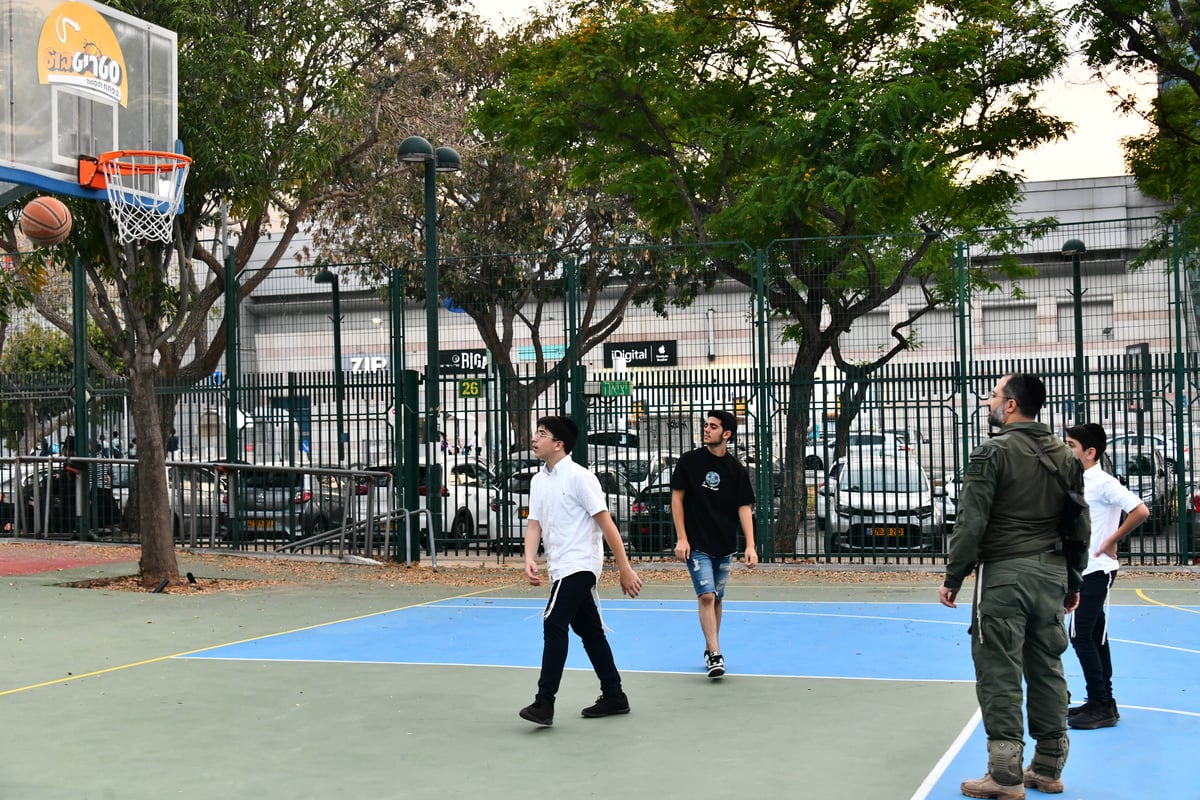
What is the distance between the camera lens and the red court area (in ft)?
54.5

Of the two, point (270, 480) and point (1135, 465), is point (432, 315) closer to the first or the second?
point (270, 480)

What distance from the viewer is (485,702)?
8.40 meters

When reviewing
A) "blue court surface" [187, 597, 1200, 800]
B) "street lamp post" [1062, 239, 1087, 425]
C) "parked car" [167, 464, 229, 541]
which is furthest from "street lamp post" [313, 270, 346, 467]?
"street lamp post" [1062, 239, 1087, 425]

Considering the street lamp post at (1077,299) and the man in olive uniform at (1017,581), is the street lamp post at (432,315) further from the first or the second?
the man in olive uniform at (1017,581)

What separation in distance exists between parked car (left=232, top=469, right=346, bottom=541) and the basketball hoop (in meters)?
6.10

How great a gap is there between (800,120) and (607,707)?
40.1 ft

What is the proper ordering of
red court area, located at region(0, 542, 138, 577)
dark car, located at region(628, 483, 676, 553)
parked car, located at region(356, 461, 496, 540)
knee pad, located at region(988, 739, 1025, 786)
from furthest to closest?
1. parked car, located at region(356, 461, 496, 540)
2. dark car, located at region(628, 483, 676, 553)
3. red court area, located at region(0, 542, 138, 577)
4. knee pad, located at region(988, 739, 1025, 786)

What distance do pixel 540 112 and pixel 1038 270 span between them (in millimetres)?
8577

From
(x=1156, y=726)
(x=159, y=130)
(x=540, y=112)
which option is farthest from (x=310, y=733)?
(x=540, y=112)

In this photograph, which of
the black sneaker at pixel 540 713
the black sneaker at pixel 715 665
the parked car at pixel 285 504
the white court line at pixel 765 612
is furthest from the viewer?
the parked car at pixel 285 504

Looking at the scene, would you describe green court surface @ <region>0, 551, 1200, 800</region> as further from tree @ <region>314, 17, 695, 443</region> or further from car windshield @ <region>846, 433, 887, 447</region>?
tree @ <region>314, 17, 695, 443</region>

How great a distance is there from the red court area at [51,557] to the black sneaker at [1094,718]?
12897 mm

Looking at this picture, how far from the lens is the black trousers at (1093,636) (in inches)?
290

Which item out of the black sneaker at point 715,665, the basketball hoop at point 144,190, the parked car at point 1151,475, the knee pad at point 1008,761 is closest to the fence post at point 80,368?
the basketball hoop at point 144,190
